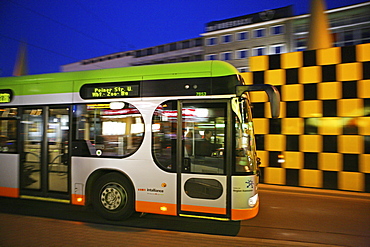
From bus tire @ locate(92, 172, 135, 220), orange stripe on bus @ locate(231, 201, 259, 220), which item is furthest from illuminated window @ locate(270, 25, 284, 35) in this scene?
bus tire @ locate(92, 172, 135, 220)

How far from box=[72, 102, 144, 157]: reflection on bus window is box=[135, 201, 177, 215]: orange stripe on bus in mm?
981

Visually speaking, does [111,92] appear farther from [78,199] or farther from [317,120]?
[317,120]

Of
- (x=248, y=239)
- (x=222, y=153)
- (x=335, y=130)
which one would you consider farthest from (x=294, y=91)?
(x=248, y=239)

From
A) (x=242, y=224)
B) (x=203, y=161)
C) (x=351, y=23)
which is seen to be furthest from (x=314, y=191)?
(x=351, y=23)

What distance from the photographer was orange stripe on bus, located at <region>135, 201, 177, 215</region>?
15.9 ft

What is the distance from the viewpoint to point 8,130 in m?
6.24

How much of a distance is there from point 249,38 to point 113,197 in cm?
3735

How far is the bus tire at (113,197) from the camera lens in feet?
17.0

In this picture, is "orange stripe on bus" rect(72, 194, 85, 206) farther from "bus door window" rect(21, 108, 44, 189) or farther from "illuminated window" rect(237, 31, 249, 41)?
Answer: "illuminated window" rect(237, 31, 249, 41)

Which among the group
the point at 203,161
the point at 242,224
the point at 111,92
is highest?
the point at 111,92

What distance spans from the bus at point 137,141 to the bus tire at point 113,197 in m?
0.02

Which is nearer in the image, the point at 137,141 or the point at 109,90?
the point at 137,141

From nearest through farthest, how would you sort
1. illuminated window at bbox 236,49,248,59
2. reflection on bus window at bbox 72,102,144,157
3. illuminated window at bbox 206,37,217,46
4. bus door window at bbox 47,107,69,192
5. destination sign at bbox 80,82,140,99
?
reflection on bus window at bbox 72,102,144,157, destination sign at bbox 80,82,140,99, bus door window at bbox 47,107,69,192, illuminated window at bbox 236,49,248,59, illuminated window at bbox 206,37,217,46

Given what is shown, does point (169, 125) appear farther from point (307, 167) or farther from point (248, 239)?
point (307, 167)
